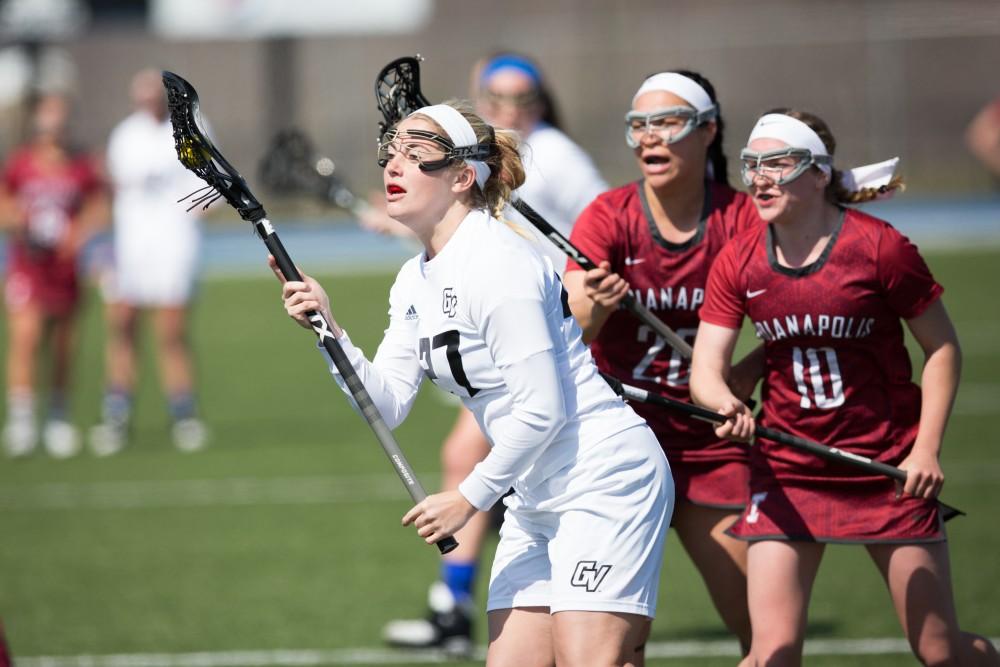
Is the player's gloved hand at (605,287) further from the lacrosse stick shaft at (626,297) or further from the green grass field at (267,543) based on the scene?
the green grass field at (267,543)

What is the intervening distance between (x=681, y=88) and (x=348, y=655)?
2.86 metres

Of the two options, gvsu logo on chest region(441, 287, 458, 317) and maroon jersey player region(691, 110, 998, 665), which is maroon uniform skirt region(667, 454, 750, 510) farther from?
gvsu logo on chest region(441, 287, 458, 317)

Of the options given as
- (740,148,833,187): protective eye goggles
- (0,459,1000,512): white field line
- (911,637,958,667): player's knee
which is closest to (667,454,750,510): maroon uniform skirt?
(911,637,958,667): player's knee

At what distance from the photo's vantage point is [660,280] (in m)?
4.81

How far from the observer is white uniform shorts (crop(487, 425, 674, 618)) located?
3.82 metres

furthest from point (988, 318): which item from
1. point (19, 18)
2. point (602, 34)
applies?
A: point (19, 18)

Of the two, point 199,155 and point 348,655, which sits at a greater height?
point 199,155

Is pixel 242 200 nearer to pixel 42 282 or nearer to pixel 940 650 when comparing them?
Answer: pixel 940 650

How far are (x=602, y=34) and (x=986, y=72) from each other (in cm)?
748

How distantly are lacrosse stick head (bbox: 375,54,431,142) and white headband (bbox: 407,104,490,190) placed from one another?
679 mm

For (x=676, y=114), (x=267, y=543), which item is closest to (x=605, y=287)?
(x=676, y=114)

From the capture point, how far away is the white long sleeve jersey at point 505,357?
3.70 meters

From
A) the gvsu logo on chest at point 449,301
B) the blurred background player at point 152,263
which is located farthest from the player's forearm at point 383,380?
the blurred background player at point 152,263

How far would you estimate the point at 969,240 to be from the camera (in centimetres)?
2189
